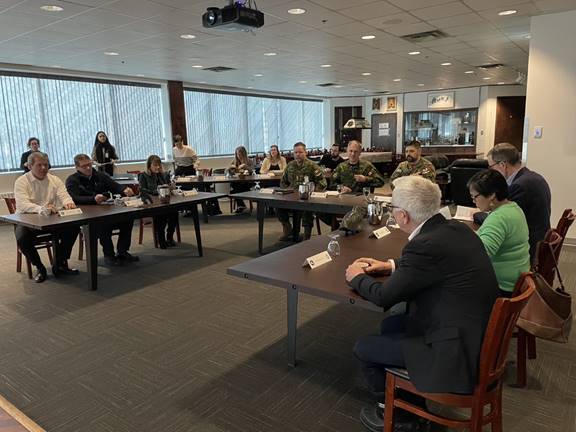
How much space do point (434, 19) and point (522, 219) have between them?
3.67 metres

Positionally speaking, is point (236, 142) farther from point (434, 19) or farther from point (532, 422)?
point (532, 422)

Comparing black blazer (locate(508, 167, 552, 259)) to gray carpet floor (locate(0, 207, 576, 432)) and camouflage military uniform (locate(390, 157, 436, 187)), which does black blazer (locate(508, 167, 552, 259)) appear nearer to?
gray carpet floor (locate(0, 207, 576, 432))

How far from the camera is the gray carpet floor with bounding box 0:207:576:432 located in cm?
209

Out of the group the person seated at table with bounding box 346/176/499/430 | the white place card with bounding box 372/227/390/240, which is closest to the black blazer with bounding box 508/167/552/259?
the white place card with bounding box 372/227/390/240

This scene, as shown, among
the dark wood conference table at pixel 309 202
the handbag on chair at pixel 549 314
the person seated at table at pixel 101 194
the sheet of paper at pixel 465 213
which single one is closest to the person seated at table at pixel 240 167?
the dark wood conference table at pixel 309 202

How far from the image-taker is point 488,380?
1.51 metres

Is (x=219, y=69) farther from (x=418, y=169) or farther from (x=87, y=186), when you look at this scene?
(x=418, y=169)

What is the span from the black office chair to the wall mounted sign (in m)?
7.17

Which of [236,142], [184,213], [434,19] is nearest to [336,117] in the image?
[236,142]

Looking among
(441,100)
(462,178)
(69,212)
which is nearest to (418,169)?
(462,178)

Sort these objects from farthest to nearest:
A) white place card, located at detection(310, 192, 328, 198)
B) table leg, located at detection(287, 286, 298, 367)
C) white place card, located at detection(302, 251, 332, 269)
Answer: white place card, located at detection(310, 192, 328, 198), table leg, located at detection(287, 286, 298, 367), white place card, located at detection(302, 251, 332, 269)

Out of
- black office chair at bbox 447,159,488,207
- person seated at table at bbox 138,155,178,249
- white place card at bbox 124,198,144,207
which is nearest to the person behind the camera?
white place card at bbox 124,198,144,207

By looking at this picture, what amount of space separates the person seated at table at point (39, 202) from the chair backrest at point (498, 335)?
12.1ft

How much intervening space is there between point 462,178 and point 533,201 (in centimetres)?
442
